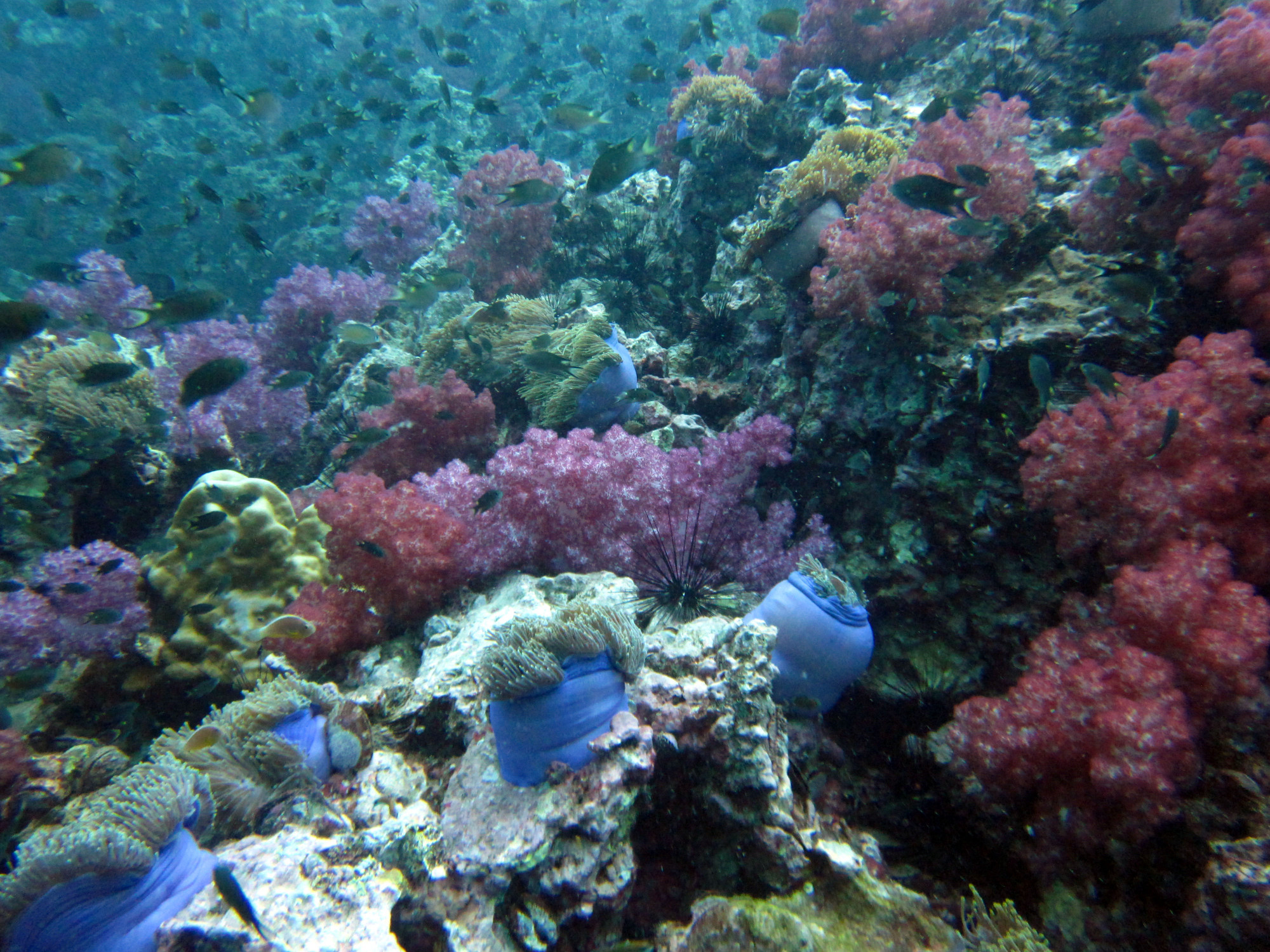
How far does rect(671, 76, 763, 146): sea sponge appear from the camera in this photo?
694cm

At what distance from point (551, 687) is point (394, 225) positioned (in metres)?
11.5

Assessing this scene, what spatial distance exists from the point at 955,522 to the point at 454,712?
3309mm

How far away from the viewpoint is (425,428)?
5680mm

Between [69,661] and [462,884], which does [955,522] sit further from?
[69,661]

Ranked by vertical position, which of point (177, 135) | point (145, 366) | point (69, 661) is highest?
point (177, 135)

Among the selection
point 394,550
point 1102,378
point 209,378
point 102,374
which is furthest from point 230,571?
point 1102,378

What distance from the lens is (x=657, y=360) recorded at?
5918 mm

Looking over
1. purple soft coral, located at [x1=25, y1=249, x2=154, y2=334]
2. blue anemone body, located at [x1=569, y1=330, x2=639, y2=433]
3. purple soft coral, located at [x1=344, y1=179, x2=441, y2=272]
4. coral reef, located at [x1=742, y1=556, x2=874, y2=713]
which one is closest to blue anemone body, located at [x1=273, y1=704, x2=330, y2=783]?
coral reef, located at [x1=742, y1=556, x2=874, y2=713]

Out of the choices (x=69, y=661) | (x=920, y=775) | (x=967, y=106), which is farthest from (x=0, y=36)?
(x=920, y=775)

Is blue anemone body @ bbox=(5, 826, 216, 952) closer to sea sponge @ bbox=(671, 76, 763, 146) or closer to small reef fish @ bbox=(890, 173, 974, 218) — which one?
small reef fish @ bbox=(890, 173, 974, 218)

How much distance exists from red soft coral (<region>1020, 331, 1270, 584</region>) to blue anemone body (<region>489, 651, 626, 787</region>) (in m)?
A: 2.72

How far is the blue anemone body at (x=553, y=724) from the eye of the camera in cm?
236

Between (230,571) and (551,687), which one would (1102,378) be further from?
(230,571)

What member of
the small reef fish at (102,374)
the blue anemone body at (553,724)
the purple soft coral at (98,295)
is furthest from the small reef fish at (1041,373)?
the purple soft coral at (98,295)
